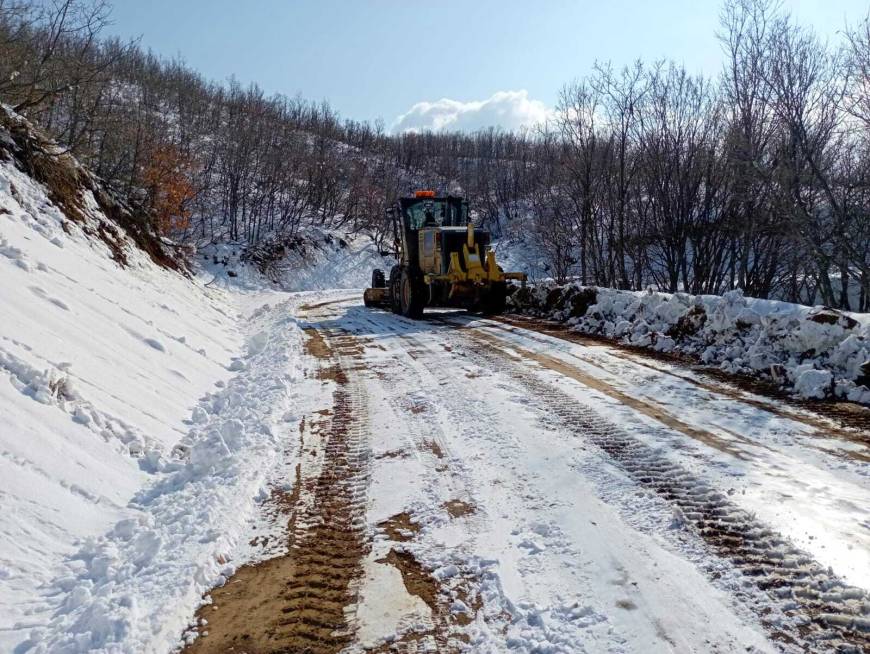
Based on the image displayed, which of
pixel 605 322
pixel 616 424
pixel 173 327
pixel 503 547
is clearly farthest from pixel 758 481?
pixel 173 327

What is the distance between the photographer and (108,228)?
11.1 m

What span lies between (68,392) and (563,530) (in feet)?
12.3

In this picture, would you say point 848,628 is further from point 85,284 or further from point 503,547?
point 85,284

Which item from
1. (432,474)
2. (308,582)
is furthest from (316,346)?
(308,582)

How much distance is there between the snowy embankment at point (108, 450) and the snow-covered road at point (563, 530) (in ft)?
1.03

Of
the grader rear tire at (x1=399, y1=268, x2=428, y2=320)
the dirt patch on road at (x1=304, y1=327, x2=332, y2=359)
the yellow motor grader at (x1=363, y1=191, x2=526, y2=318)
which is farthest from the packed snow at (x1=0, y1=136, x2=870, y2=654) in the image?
the grader rear tire at (x1=399, y1=268, x2=428, y2=320)

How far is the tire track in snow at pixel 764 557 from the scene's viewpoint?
7.72 ft

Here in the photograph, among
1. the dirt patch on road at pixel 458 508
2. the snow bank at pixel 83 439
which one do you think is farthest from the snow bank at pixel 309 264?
the dirt patch on road at pixel 458 508

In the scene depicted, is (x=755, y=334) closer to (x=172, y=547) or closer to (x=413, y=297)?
(x=172, y=547)

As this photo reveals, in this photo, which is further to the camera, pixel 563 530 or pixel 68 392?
pixel 68 392

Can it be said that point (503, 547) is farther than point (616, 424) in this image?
No

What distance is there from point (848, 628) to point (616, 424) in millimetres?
2829

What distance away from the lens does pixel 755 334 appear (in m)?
7.41

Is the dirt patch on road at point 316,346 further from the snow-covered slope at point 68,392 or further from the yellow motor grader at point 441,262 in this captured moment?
the yellow motor grader at point 441,262
